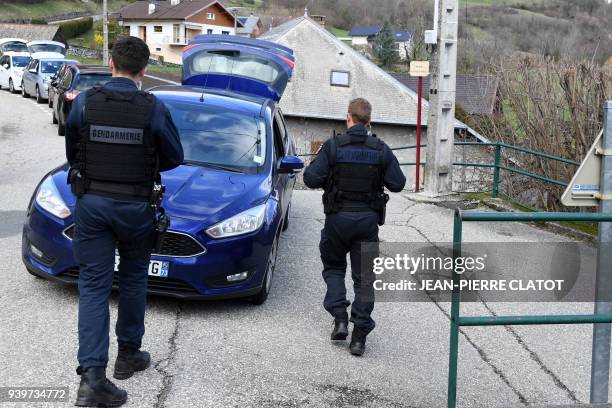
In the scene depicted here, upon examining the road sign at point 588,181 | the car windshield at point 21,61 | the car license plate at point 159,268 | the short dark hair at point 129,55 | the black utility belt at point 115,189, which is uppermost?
Result: the short dark hair at point 129,55

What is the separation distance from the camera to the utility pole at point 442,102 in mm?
13766

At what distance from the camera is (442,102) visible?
545 inches

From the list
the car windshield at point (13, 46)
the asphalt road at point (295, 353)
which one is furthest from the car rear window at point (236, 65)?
the car windshield at point (13, 46)

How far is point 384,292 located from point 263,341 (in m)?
1.10

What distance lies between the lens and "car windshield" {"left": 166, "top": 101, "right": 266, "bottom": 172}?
739 centimetres

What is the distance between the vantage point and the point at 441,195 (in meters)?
14.1

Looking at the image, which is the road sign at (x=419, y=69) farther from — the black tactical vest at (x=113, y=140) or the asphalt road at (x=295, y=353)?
the black tactical vest at (x=113, y=140)

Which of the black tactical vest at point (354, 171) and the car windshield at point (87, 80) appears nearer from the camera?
the black tactical vest at point (354, 171)

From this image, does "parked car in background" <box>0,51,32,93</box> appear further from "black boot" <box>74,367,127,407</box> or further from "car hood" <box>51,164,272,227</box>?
"black boot" <box>74,367,127,407</box>

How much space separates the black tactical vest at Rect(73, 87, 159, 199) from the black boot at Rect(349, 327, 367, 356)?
6.73ft

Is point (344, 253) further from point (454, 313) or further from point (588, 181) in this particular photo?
point (588, 181)

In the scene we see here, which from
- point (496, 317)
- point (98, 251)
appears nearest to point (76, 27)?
point (98, 251)

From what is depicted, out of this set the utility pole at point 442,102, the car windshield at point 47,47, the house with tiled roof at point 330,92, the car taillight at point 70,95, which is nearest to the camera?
the utility pole at point 442,102

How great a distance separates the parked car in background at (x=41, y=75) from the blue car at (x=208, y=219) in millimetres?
23432
